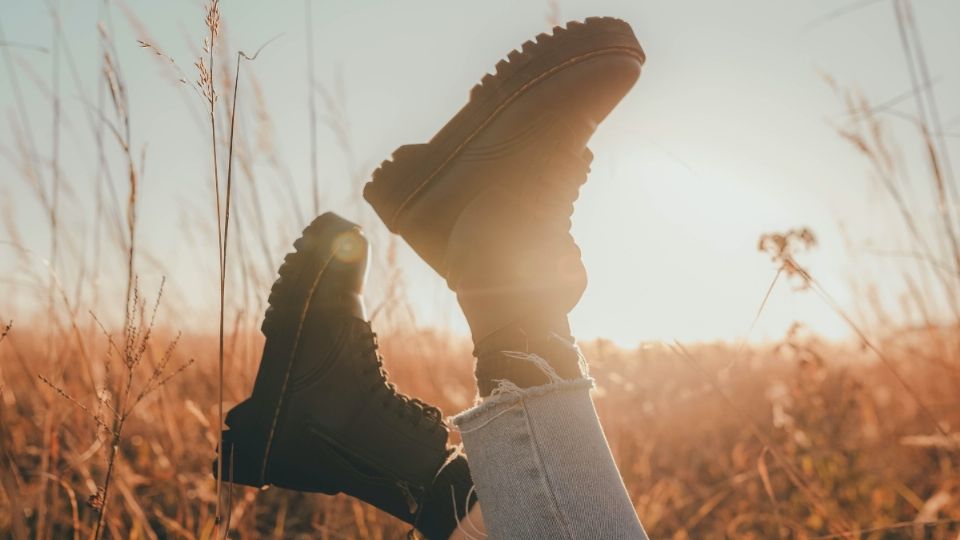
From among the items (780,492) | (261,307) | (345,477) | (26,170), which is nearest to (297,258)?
(345,477)

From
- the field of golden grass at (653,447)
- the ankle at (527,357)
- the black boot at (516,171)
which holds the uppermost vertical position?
the black boot at (516,171)

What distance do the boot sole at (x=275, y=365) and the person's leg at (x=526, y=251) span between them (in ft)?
0.65

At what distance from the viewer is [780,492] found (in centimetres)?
233

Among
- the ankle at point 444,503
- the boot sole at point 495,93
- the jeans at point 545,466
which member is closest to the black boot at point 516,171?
the boot sole at point 495,93

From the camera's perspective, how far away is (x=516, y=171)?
1195 millimetres

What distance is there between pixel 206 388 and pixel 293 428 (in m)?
1.83

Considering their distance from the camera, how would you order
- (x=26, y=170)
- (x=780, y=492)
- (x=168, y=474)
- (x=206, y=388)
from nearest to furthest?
1. (x=26, y=170)
2. (x=168, y=474)
3. (x=780, y=492)
4. (x=206, y=388)

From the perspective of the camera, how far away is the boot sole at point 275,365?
1.23 m

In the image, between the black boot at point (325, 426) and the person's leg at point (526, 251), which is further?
the black boot at point (325, 426)

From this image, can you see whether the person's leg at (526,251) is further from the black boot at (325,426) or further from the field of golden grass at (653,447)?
the field of golden grass at (653,447)

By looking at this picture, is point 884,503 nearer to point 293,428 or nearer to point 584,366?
point 584,366

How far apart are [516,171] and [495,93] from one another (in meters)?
0.17

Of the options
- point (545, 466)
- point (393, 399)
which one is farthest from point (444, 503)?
point (545, 466)

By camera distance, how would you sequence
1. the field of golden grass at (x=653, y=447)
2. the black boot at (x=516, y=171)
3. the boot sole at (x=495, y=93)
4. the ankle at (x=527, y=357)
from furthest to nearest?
1. the field of golden grass at (x=653, y=447)
2. the boot sole at (x=495, y=93)
3. the black boot at (x=516, y=171)
4. the ankle at (x=527, y=357)
